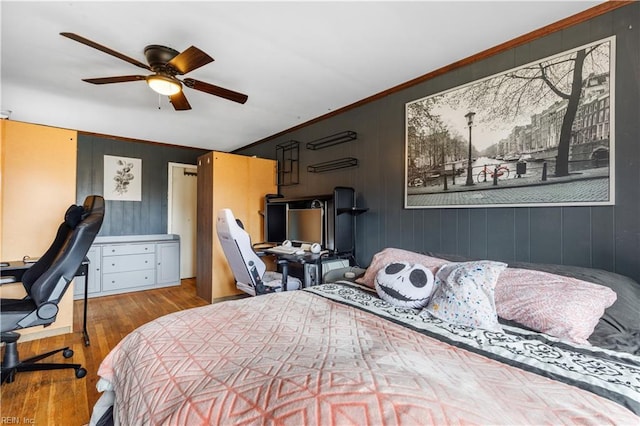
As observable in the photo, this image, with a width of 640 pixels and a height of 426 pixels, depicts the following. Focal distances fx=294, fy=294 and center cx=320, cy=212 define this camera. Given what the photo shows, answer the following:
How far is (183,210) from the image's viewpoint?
535 centimetres

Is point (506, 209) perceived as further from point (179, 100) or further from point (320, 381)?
point (179, 100)

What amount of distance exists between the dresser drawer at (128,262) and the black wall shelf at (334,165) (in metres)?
2.94

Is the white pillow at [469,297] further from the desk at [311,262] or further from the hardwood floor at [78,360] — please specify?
the hardwood floor at [78,360]

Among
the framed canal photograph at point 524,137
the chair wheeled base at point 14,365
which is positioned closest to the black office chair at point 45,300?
the chair wheeled base at point 14,365

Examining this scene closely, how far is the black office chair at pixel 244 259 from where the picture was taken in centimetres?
258

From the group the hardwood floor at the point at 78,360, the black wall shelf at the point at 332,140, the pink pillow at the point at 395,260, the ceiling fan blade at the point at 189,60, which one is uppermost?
the ceiling fan blade at the point at 189,60

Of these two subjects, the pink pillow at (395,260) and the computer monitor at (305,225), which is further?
the computer monitor at (305,225)

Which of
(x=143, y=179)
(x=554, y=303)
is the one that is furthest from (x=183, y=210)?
(x=554, y=303)

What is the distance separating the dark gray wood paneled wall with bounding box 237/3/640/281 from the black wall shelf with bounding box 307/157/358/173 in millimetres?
70

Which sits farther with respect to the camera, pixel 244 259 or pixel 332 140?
pixel 332 140

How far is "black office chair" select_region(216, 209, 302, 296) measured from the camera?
2582 millimetres

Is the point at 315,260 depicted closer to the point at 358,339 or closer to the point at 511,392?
the point at 358,339

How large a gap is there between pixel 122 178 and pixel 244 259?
342 centimetres

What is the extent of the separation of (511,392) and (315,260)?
2071 mm
